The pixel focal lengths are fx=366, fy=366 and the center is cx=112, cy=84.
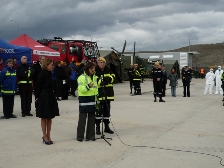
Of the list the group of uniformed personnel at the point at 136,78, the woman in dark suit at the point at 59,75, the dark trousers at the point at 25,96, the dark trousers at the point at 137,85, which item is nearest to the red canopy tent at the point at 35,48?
the woman in dark suit at the point at 59,75

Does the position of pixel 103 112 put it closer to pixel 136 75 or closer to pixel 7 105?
pixel 7 105

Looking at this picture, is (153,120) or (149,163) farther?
(153,120)

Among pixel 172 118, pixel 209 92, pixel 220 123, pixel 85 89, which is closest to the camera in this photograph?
pixel 85 89

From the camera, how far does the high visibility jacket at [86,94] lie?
7.66m

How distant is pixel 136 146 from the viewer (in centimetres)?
723

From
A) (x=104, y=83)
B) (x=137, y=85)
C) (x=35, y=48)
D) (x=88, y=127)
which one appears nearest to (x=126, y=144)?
(x=88, y=127)

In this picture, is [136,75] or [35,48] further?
[136,75]

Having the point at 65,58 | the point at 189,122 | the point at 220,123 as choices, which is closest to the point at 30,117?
the point at 189,122

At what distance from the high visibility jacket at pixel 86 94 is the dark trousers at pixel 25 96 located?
4.11 metres

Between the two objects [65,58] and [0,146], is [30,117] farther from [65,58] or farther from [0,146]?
[65,58]

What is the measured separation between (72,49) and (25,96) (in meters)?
12.6

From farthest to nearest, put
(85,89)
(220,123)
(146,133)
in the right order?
(220,123), (146,133), (85,89)

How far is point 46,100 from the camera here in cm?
741

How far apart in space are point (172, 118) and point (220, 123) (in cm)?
149
